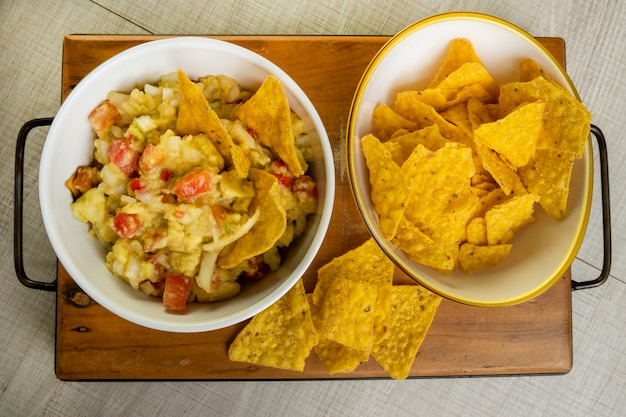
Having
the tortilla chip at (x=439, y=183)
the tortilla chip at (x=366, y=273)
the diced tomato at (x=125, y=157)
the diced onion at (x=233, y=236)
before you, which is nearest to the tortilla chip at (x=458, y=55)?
the tortilla chip at (x=439, y=183)

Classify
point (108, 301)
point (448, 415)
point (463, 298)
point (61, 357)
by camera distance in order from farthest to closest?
point (448, 415)
point (61, 357)
point (463, 298)
point (108, 301)

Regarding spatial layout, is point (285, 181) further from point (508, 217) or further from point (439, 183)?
point (508, 217)

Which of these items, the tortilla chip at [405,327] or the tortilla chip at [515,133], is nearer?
the tortilla chip at [515,133]

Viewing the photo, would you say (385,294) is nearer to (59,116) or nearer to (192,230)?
(192,230)

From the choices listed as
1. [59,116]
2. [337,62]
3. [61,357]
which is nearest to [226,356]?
[61,357]

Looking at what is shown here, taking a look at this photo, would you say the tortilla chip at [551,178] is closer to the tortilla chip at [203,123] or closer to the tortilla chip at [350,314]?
the tortilla chip at [350,314]

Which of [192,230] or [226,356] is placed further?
[226,356]

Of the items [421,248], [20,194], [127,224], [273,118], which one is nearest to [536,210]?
[421,248]
